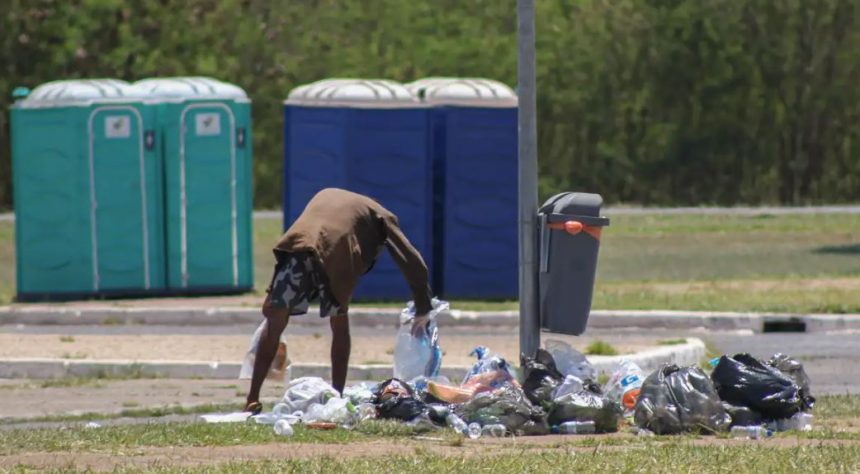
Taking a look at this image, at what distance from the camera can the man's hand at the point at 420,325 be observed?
11.2 m

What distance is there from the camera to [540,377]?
10508mm

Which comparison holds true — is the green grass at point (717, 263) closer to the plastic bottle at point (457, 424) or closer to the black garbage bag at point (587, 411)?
the black garbage bag at point (587, 411)

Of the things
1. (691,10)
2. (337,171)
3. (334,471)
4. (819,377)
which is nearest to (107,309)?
(337,171)

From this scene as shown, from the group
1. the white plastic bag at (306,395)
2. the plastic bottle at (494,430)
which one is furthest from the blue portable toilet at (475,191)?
the plastic bottle at (494,430)

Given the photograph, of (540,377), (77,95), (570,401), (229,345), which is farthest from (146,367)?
(77,95)

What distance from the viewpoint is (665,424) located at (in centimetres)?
990

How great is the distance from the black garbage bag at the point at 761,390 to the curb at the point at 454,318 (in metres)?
5.84

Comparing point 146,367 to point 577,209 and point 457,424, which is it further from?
point 457,424

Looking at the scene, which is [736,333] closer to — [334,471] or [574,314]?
[574,314]

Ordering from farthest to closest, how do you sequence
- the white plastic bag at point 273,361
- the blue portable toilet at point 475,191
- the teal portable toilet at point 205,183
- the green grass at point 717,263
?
1. the teal portable toilet at point 205,183
2. the blue portable toilet at point 475,191
3. the green grass at point 717,263
4. the white plastic bag at point 273,361

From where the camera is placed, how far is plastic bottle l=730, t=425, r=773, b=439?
984 cm

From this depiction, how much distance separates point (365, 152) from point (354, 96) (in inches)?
20.6

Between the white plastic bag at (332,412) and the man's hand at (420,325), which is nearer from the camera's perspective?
the white plastic bag at (332,412)

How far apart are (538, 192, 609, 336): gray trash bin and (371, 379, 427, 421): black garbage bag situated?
95 cm
